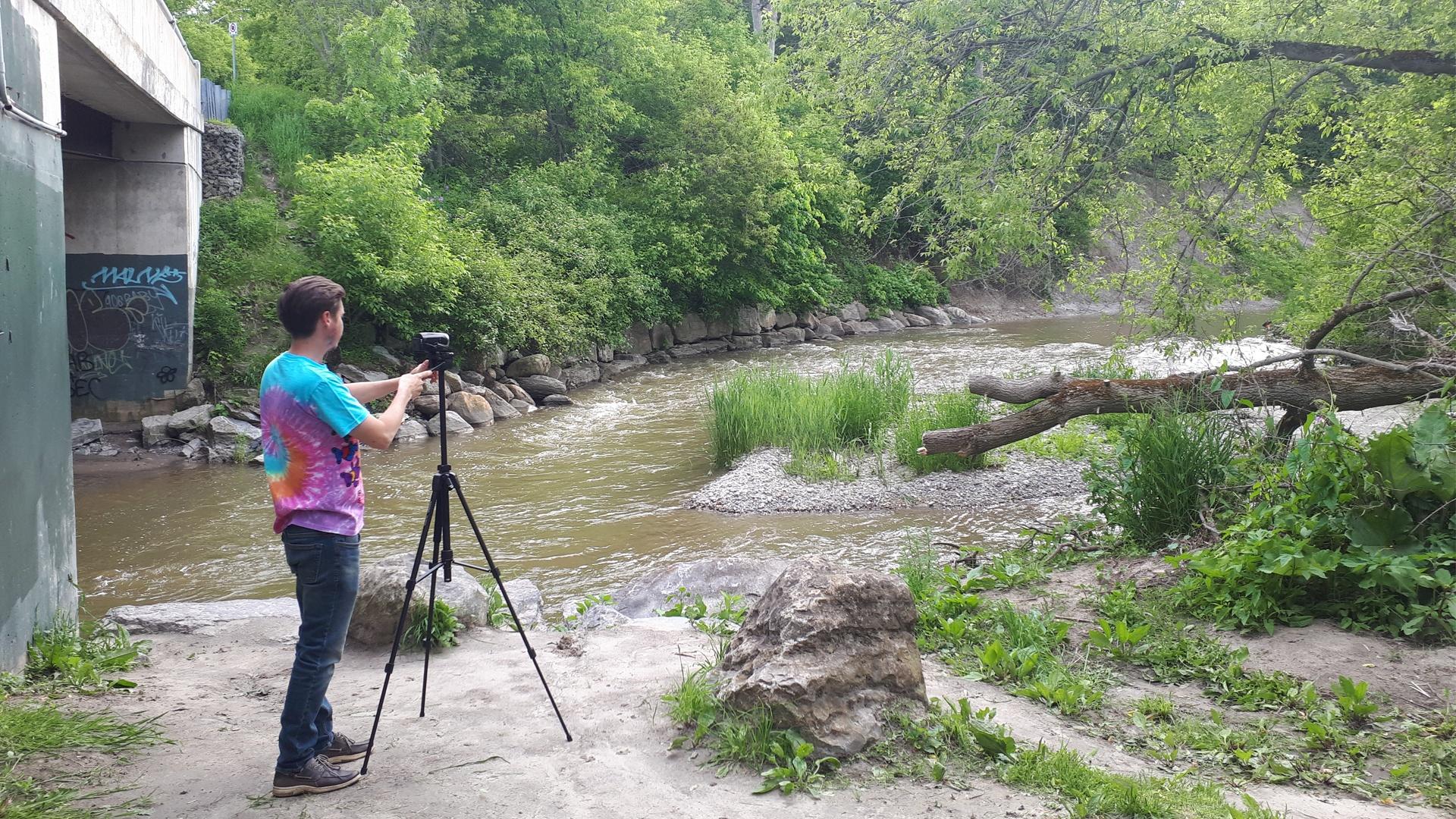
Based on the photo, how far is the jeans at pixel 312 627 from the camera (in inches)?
138

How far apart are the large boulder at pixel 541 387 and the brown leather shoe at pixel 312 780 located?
1433 cm

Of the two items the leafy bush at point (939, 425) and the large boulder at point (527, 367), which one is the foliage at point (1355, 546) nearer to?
the leafy bush at point (939, 425)

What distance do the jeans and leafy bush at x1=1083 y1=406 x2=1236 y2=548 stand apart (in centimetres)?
525

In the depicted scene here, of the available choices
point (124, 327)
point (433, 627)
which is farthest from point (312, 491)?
point (124, 327)

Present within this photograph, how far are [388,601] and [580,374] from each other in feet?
48.1

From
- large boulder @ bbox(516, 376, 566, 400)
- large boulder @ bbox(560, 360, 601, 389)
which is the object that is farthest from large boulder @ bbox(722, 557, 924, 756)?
large boulder @ bbox(560, 360, 601, 389)

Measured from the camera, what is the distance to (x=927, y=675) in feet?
15.1

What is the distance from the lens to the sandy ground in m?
3.32

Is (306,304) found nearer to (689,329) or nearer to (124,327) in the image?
(124,327)

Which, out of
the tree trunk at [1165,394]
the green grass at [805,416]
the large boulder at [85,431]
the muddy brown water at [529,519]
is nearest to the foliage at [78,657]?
the muddy brown water at [529,519]

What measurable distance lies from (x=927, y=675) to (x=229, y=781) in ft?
A: 9.77

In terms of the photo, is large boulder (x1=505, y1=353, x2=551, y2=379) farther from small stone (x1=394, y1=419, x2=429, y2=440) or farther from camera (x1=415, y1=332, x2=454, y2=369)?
camera (x1=415, y1=332, x2=454, y2=369)

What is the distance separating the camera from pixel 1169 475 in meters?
6.60

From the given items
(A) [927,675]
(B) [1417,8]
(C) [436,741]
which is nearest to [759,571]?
(A) [927,675]
